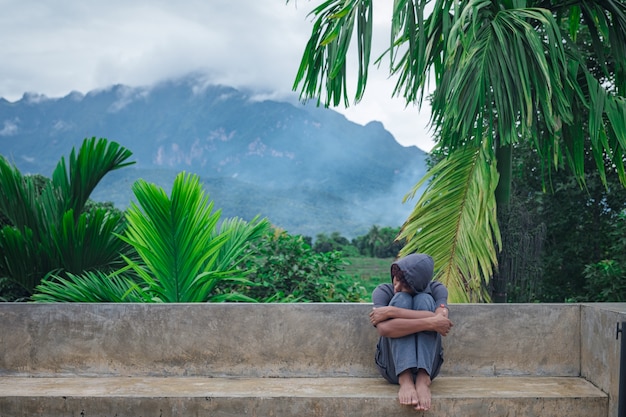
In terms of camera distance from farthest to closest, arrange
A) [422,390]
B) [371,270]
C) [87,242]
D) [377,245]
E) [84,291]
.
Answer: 1. [377,245]
2. [371,270]
3. [87,242]
4. [84,291]
5. [422,390]

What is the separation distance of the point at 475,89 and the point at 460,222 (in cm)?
117

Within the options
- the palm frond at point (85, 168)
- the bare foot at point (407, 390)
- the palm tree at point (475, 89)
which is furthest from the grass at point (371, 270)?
the bare foot at point (407, 390)

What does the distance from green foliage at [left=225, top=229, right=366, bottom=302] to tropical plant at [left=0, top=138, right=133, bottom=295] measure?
1.26 m

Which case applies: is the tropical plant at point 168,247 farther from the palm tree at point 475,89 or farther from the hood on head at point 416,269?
the hood on head at point 416,269

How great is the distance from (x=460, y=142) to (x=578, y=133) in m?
1.00

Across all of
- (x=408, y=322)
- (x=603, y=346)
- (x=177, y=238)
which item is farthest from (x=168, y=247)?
(x=603, y=346)

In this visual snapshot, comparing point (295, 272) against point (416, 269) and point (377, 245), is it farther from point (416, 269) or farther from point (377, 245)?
point (377, 245)

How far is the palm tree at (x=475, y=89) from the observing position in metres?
4.94

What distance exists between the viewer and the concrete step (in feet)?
11.6

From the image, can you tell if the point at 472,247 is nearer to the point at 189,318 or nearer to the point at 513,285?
the point at 189,318

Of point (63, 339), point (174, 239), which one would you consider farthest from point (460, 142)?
point (63, 339)

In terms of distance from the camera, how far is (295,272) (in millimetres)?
6344

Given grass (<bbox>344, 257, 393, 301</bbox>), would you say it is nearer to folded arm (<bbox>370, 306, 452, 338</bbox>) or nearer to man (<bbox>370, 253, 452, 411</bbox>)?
man (<bbox>370, 253, 452, 411</bbox>)

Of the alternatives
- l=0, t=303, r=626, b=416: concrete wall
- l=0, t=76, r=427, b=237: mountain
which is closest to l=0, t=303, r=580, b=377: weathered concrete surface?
l=0, t=303, r=626, b=416: concrete wall
